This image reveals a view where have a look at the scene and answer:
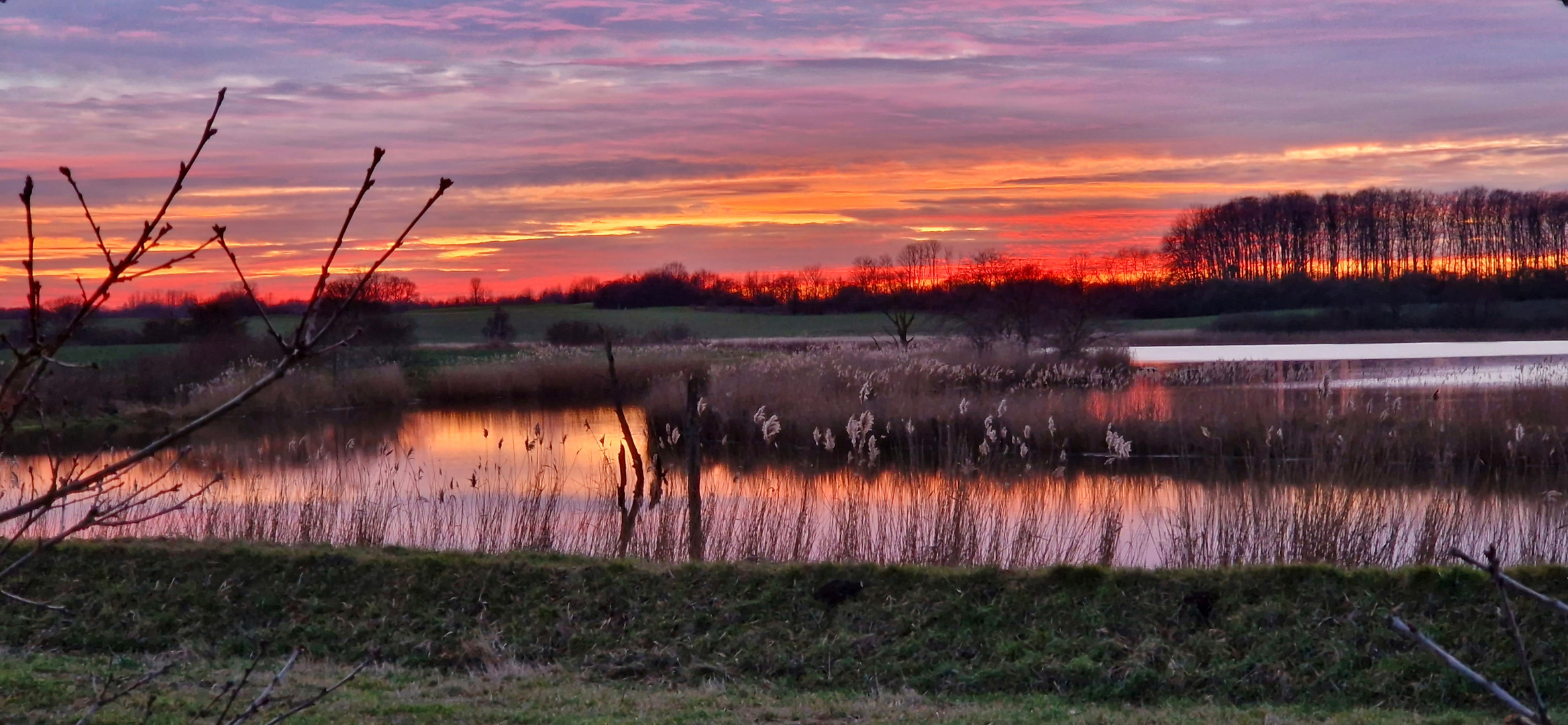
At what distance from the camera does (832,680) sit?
647 cm

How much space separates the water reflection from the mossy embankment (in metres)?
1.15

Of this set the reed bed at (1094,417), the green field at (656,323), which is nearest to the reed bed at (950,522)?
the reed bed at (1094,417)

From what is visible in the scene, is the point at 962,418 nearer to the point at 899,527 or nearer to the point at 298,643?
the point at 899,527

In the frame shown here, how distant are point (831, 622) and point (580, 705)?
170cm

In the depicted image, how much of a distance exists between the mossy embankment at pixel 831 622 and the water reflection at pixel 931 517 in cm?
115

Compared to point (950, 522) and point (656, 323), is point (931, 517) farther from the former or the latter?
point (656, 323)

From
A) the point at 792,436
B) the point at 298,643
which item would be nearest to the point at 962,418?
the point at 792,436

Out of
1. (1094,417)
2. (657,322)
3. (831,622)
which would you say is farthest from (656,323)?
(831,622)

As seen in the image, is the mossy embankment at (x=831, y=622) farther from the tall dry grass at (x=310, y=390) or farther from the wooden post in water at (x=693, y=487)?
the tall dry grass at (x=310, y=390)

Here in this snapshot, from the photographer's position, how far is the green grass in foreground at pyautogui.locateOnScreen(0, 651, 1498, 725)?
5543 mm

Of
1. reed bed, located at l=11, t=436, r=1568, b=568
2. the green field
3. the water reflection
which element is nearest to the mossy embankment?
reed bed, located at l=11, t=436, r=1568, b=568

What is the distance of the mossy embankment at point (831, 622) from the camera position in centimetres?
623

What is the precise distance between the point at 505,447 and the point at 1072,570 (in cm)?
1210

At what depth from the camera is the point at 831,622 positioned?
7039mm
